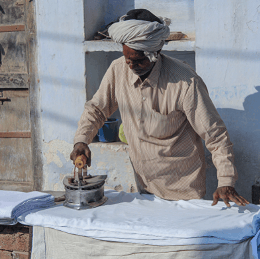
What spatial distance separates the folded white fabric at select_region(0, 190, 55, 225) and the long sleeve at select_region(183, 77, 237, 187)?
3.66 ft

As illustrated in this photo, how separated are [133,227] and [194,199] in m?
0.61

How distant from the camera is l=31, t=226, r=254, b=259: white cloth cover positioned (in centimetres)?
191

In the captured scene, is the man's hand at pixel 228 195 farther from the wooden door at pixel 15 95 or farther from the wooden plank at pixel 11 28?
the wooden plank at pixel 11 28

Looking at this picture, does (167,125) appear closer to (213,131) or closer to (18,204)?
(213,131)

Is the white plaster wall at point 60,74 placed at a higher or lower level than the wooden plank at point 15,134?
higher

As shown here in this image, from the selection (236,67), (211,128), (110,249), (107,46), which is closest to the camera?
(110,249)

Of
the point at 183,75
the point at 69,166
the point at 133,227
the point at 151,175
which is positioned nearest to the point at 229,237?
the point at 133,227

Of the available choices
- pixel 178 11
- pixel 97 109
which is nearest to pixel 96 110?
pixel 97 109

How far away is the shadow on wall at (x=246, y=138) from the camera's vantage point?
3062 millimetres

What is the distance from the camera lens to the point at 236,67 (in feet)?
9.98

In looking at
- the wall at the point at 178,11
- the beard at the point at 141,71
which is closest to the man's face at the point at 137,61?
the beard at the point at 141,71

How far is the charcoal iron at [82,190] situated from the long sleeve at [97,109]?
0.76 feet

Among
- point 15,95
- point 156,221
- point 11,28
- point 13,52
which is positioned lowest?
point 156,221

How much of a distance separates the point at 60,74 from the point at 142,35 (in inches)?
68.4
